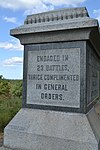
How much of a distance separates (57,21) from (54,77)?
1008 millimetres

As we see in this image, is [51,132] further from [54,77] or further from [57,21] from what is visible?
[57,21]

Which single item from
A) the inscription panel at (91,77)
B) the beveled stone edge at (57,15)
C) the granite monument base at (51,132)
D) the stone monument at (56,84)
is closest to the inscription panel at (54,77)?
the stone monument at (56,84)

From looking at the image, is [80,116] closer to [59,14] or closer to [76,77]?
[76,77]

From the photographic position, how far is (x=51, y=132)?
140 inches

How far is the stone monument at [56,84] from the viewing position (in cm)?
347

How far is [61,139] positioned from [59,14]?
2201 millimetres

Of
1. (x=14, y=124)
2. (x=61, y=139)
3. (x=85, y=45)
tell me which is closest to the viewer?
(x=61, y=139)

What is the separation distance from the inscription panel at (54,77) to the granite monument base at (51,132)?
234mm

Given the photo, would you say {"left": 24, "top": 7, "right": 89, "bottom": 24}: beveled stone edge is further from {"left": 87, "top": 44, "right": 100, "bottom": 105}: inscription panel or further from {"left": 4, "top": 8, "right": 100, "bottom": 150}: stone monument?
{"left": 87, "top": 44, "right": 100, "bottom": 105}: inscription panel

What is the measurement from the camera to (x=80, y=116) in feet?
11.8

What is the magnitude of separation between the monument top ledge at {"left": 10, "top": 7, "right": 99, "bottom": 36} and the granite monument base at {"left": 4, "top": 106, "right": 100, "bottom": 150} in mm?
1483

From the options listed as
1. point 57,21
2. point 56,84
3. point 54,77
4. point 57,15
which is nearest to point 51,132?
point 56,84

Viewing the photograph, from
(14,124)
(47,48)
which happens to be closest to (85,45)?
(47,48)

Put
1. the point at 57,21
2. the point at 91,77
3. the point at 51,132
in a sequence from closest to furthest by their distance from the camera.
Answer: the point at 51,132, the point at 57,21, the point at 91,77
